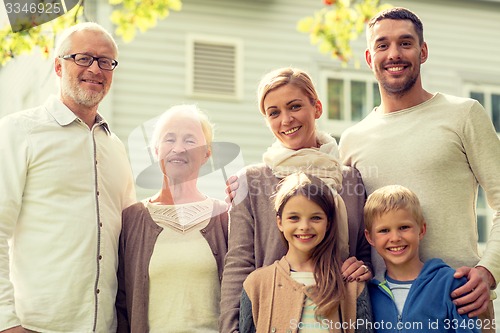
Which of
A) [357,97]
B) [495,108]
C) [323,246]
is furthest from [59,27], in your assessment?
[495,108]

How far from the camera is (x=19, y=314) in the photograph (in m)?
3.61

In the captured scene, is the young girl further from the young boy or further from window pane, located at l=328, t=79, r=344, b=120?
window pane, located at l=328, t=79, r=344, b=120

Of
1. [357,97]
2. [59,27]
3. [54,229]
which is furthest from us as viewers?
[357,97]

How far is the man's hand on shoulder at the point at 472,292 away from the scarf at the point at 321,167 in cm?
51

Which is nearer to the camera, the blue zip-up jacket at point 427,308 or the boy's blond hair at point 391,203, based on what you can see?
the blue zip-up jacket at point 427,308

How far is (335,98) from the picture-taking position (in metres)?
10.2

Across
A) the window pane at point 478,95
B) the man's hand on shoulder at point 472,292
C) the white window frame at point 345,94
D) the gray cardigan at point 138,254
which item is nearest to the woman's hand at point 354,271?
the man's hand on shoulder at point 472,292

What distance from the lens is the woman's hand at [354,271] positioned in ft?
11.3

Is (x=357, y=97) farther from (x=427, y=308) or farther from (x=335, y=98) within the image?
(x=427, y=308)

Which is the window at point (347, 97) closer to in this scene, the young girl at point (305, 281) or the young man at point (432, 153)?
the young man at point (432, 153)

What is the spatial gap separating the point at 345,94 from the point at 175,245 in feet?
22.1

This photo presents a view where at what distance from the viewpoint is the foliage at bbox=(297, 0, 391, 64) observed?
22.0 feet

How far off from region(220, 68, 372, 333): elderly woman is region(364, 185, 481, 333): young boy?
0.43 feet

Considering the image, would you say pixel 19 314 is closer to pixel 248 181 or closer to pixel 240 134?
pixel 248 181
